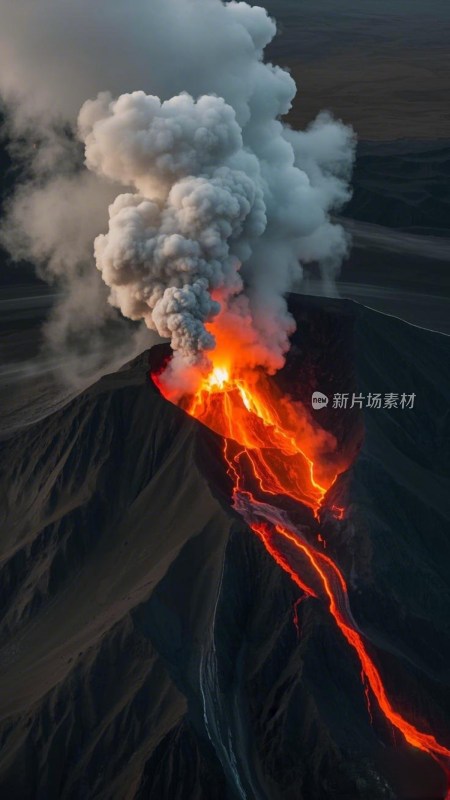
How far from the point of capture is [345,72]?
574ft

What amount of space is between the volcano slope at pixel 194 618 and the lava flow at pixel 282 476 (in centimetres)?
52

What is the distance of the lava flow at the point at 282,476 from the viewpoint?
122 feet

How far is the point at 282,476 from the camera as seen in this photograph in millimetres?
45062

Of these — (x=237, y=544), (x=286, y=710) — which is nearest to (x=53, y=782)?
(x=286, y=710)

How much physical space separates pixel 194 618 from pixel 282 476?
9.52 meters

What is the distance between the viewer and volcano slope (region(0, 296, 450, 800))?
33.9 meters

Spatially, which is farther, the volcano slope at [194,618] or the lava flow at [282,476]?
the lava flow at [282,476]

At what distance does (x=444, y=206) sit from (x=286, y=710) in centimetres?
7900

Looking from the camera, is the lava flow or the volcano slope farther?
the lava flow

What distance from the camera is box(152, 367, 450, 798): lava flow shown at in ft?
122

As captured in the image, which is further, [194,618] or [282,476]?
[282,476]

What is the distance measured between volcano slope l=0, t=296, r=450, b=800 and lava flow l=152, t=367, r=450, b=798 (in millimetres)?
517

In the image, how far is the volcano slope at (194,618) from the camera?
33.9 metres

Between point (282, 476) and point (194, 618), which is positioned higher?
point (282, 476)
